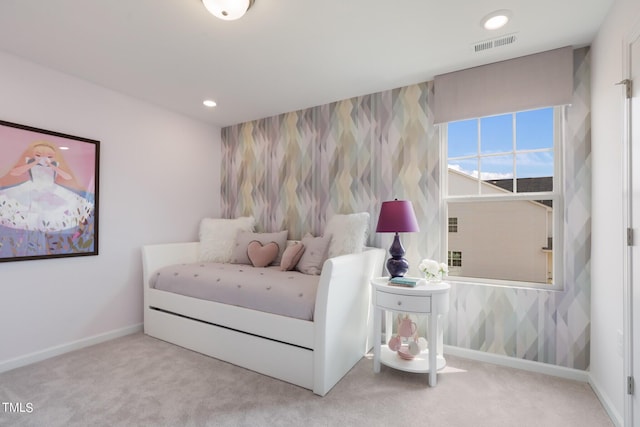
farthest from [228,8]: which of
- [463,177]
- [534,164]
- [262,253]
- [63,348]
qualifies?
[63,348]

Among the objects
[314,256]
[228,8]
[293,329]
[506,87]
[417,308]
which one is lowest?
[293,329]

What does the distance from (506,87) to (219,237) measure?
9.84 ft

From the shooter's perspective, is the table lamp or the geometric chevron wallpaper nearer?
the geometric chevron wallpaper

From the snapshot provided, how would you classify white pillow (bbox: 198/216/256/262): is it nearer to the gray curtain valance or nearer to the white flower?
the white flower

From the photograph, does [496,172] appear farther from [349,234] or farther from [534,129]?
[349,234]

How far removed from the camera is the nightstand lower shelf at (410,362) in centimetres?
209

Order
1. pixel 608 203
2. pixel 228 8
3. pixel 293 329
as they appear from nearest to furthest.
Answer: pixel 228 8 < pixel 608 203 < pixel 293 329

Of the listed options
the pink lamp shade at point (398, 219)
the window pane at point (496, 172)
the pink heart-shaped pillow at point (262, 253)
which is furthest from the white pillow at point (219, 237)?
the window pane at point (496, 172)

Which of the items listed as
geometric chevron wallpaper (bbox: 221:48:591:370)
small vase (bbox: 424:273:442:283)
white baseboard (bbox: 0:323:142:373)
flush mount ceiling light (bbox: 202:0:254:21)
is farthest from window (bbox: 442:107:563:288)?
white baseboard (bbox: 0:323:142:373)

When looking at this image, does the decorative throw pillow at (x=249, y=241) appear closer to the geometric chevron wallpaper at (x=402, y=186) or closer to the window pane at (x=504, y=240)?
the geometric chevron wallpaper at (x=402, y=186)

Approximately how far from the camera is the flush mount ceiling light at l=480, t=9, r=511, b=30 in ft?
5.77

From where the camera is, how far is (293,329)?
6.65 ft

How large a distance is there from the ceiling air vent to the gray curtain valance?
267 millimetres

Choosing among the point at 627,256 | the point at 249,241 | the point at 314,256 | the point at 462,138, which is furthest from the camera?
the point at 249,241
